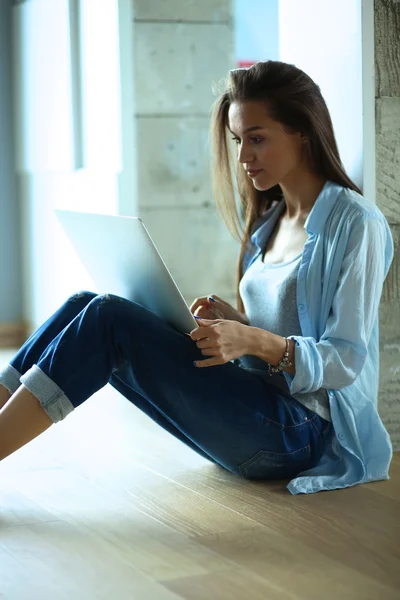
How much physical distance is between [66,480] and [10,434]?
0.44 metres

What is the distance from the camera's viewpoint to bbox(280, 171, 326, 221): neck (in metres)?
2.31

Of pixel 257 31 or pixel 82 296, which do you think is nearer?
pixel 82 296

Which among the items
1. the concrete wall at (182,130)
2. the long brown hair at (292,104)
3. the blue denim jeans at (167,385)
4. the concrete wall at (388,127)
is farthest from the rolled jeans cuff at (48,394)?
the concrete wall at (182,130)

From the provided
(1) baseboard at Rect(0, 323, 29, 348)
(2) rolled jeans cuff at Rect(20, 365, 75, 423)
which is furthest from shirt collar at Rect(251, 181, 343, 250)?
(1) baseboard at Rect(0, 323, 29, 348)

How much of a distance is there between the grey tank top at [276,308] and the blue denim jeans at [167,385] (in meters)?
0.04

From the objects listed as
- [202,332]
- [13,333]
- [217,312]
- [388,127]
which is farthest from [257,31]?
[202,332]

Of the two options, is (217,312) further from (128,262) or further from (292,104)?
(292,104)

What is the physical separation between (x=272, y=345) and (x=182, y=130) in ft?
9.17

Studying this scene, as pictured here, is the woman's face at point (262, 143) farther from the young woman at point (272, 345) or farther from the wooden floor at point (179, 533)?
the wooden floor at point (179, 533)

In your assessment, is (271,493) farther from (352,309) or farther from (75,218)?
(75,218)

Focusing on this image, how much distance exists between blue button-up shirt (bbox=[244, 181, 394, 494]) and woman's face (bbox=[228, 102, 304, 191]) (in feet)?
0.39

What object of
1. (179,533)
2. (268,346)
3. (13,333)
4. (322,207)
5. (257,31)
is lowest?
(13,333)

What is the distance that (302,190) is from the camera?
233 centimetres

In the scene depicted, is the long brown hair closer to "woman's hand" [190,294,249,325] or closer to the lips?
the lips
